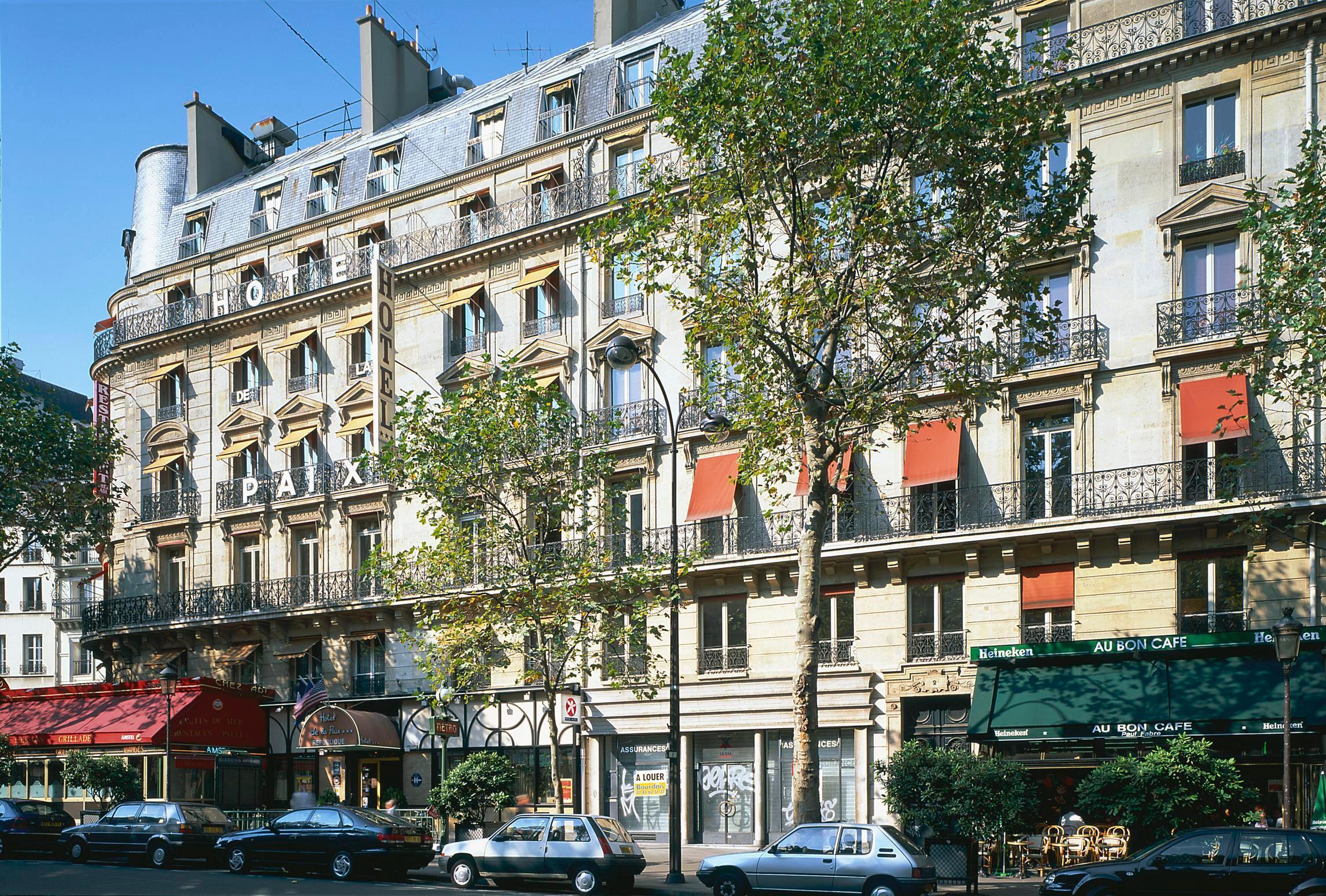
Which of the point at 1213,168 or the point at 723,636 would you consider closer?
the point at 1213,168

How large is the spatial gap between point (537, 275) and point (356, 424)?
24.1 ft

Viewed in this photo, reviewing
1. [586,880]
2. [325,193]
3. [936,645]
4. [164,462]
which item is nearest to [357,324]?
[325,193]

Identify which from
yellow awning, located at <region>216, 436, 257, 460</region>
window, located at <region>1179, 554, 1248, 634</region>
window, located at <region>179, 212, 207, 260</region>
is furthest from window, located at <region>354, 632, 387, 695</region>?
window, located at <region>1179, 554, 1248, 634</region>

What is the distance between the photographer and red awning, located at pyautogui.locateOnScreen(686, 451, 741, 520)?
29.1 m

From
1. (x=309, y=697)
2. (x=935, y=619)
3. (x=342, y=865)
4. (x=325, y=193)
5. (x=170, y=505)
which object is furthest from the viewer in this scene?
(x=170, y=505)

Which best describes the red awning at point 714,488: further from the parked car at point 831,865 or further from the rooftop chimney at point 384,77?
the rooftop chimney at point 384,77

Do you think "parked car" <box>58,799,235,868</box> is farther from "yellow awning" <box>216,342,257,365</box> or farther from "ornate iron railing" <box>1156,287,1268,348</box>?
"ornate iron railing" <box>1156,287,1268,348</box>

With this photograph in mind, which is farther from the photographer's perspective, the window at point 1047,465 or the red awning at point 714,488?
the red awning at point 714,488

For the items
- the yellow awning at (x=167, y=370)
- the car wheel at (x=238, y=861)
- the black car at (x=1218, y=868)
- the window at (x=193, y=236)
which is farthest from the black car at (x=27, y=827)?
the black car at (x=1218, y=868)

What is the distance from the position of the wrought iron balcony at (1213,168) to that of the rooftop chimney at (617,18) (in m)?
16.5

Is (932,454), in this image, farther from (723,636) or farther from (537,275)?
(537,275)

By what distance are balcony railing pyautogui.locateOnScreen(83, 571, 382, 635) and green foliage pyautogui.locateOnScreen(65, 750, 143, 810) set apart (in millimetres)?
5711

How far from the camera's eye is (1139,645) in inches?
949

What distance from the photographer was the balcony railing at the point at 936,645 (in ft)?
86.9
